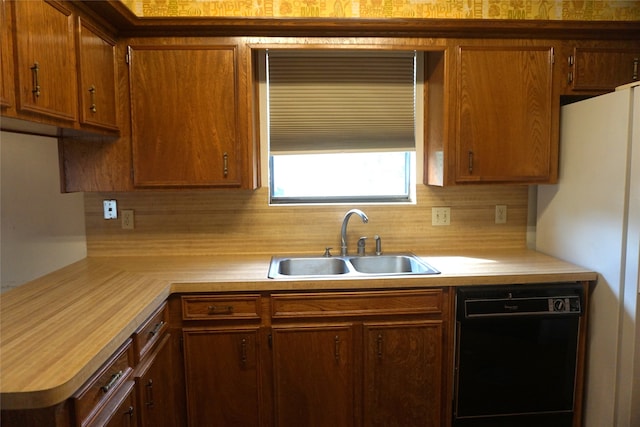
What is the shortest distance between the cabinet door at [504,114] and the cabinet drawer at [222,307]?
4.17ft

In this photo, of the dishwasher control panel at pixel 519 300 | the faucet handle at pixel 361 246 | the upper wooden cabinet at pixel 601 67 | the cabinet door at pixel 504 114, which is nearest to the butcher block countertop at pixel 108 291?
the dishwasher control panel at pixel 519 300

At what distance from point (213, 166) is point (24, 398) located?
1.38 meters

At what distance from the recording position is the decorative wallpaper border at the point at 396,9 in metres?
2.35

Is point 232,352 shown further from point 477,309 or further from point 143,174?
point 477,309

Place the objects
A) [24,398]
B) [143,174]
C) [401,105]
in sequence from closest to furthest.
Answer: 1. [24,398]
2. [143,174]
3. [401,105]

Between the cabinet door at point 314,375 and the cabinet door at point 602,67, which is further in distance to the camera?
the cabinet door at point 602,67

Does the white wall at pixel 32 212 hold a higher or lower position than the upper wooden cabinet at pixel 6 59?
lower

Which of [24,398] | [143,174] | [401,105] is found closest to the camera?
[24,398]

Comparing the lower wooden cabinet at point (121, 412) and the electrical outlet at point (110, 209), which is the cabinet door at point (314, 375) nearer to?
the lower wooden cabinet at point (121, 412)

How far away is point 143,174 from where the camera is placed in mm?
2172

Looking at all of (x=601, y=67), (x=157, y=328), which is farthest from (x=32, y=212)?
(x=601, y=67)

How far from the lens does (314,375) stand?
2008 millimetres

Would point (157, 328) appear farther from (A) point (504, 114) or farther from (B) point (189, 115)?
(A) point (504, 114)

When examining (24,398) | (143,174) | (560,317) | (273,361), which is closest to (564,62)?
(560,317)
